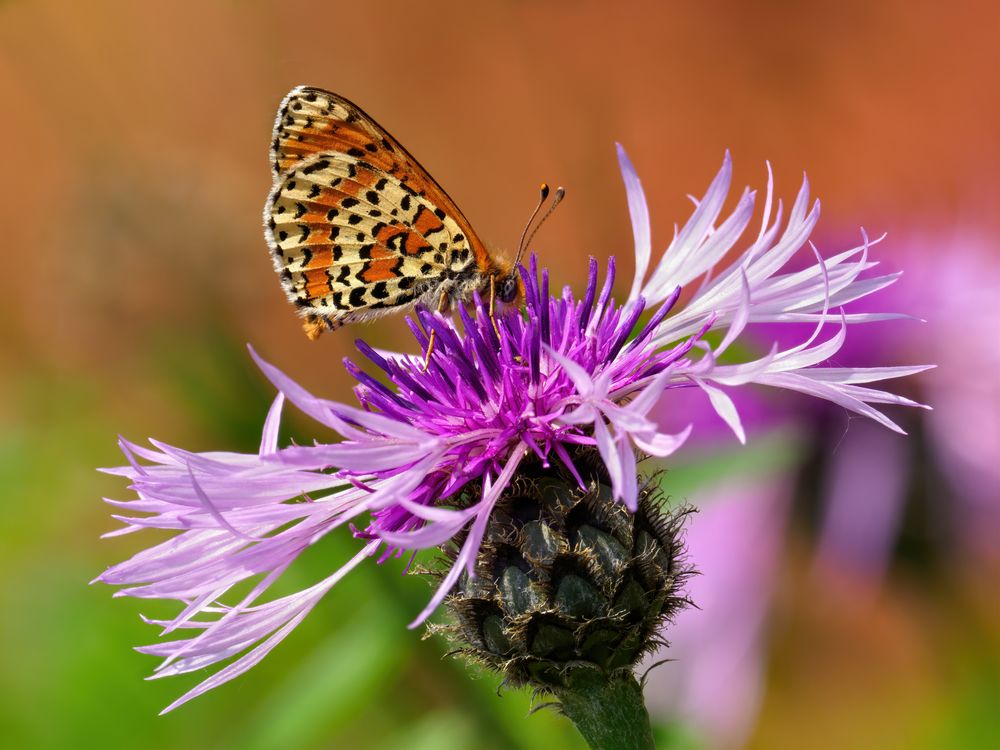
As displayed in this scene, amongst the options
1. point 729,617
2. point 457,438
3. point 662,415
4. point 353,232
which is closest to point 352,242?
point 353,232

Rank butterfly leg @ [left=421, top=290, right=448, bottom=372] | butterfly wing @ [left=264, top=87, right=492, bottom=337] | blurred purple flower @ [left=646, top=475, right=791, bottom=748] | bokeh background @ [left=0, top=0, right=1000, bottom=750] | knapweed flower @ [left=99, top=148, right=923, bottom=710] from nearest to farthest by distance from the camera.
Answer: knapweed flower @ [left=99, top=148, right=923, bottom=710] < butterfly leg @ [left=421, top=290, right=448, bottom=372] < butterfly wing @ [left=264, top=87, right=492, bottom=337] < bokeh background @ [left=0, top=0, right=1000, bottom=750] < blurred purple flower @ [left=646, top=475, right=791, bottom=748]

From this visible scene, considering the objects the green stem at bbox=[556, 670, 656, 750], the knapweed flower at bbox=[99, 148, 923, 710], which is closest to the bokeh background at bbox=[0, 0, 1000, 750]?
the knapweed flower at bbox=[99, 148, 923, 710]

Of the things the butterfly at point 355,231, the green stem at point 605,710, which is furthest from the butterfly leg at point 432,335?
the green stem at point 605,710

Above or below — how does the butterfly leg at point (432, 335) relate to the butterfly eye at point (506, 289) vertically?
below

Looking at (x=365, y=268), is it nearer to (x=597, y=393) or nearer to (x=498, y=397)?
(x=498, y=397)

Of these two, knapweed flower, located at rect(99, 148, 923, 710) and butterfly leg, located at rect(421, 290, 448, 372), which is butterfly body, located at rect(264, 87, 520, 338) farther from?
knapweed flower, located at rect(99, 148, 923, 710)

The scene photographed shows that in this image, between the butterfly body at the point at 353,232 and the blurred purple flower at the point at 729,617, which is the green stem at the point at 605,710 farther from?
the blurred purple flower at the point at 729,617

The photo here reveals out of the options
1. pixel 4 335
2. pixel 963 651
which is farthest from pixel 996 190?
pixel 4 335
